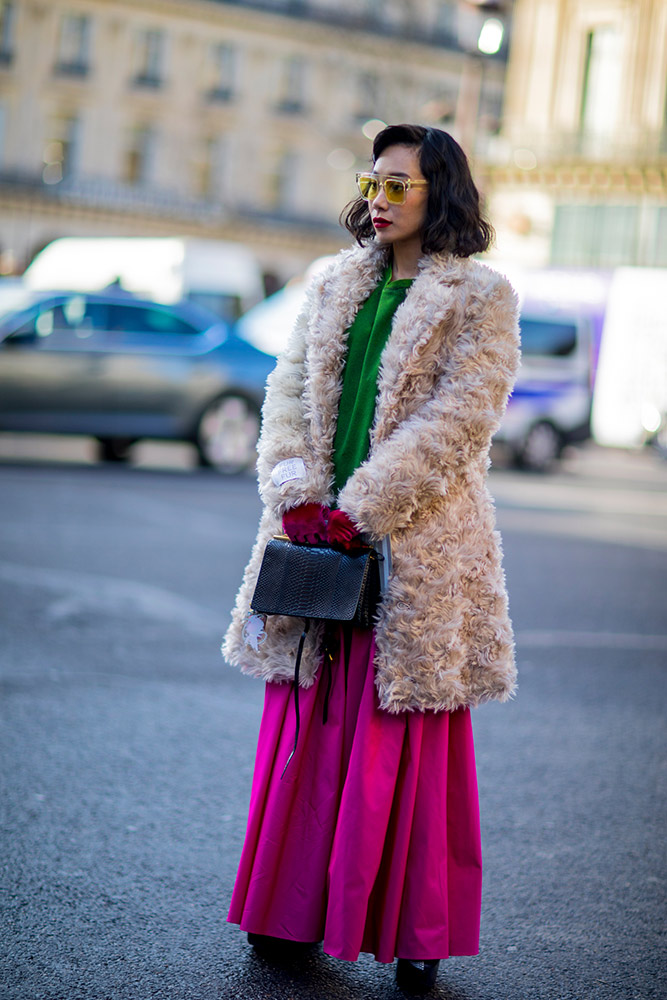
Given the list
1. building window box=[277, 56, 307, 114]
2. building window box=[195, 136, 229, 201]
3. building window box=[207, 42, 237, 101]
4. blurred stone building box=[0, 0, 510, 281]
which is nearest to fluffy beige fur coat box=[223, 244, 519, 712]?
blurred stone building box=[0, 0, 510, 281]

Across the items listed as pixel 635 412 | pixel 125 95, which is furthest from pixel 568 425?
pixel 125 95

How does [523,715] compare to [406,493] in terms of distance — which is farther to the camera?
[523,715]

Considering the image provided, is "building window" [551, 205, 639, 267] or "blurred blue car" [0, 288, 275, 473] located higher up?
"building window" [551, 205, 639, 267]

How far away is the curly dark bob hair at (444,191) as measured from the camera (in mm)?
3320

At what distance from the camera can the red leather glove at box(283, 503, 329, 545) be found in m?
3.29

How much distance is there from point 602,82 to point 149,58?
91.8 feet

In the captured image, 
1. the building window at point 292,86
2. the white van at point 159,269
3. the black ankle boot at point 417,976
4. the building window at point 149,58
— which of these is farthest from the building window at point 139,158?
the black ankle boot at point 417,976

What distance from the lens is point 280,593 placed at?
3.28 m

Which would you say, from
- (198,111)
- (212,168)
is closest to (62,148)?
(198,111)

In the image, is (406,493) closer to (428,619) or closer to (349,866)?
(428,619)

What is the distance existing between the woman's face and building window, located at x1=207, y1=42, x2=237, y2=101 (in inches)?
2335

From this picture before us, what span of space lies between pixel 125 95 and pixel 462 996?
58.8 metres

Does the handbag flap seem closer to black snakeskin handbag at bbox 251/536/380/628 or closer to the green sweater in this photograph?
black snakeskin handbag at bbox 251/536/380/628

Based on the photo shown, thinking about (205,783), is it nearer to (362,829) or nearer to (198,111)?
(362,829)
